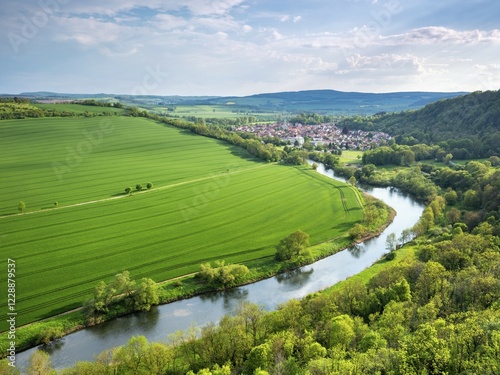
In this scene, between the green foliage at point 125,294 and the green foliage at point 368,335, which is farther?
the green foliage at point 125,294

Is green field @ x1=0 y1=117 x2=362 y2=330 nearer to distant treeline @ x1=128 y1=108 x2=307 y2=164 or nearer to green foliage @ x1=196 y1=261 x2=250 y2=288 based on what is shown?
green foliage @ x1=196 y1=261 x2=250 y2=288

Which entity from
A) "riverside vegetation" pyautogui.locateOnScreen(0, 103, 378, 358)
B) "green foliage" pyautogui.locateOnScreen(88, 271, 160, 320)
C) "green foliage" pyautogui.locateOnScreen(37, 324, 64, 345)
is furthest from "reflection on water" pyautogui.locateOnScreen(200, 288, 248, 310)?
"green foliage" pyautogui.locateOnScreen(37, 324, 64, 345)

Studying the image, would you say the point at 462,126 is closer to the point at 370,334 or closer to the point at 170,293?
the point at 170,293

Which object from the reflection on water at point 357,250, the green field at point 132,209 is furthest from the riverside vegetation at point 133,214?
the reflection on water at point 357,250

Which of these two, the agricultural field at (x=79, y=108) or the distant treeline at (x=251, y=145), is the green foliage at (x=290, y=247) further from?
the agricultural field at (x=79, y=108)

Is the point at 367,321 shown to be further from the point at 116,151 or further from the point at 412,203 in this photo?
the point at 116,151
